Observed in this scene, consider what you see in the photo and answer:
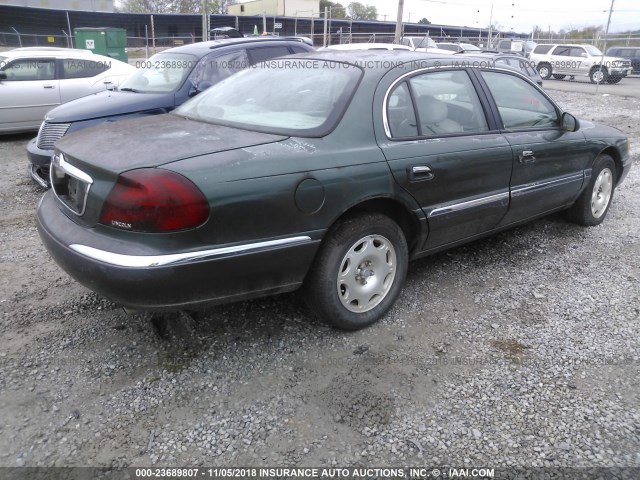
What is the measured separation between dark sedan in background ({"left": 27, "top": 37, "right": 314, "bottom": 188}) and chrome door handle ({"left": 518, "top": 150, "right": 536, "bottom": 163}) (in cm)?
396

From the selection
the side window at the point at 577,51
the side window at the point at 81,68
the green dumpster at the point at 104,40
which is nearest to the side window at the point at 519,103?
the side window at the point at 81,68

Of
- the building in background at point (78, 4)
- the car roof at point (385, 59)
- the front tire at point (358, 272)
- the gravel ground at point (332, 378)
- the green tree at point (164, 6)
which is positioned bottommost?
the gravel ground at point (332, 378)

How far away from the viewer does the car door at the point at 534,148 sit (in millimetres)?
3783

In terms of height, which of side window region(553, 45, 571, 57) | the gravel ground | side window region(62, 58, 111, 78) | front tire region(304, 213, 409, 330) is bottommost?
the gravel ground

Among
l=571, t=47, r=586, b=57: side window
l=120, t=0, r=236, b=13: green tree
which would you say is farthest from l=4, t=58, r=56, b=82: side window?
l=120, t=0, r=236, b=13: green tree

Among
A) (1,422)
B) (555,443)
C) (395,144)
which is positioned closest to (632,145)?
(395,144)

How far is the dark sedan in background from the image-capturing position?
5602 mm

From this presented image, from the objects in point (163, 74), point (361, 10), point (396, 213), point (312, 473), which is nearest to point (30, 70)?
point (163, 74)

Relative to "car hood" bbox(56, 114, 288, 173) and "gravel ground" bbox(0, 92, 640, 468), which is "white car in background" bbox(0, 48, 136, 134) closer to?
"gravel ground" bbox(0, 92, 640, 468)

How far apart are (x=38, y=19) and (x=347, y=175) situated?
37177 mm

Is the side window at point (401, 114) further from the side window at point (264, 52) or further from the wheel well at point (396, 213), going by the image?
the side window at point (264, 52)

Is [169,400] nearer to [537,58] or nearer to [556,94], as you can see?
[556,94]

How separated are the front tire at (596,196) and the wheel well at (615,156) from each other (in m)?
0.05

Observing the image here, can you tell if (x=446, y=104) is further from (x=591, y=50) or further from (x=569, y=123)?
(x=591, y=50)
